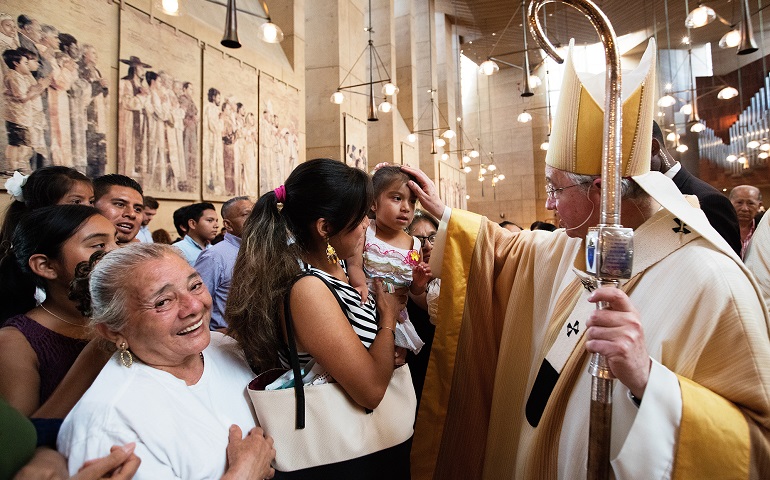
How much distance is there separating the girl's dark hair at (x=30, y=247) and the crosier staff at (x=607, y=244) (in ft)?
6.21

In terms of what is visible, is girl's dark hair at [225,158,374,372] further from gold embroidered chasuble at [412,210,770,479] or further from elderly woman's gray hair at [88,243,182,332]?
gold embroidered chasuble at [412,210,770,479]

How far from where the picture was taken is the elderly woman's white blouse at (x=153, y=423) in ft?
3.75

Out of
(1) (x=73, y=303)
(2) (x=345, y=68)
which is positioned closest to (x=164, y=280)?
(1) (x=73, y=303)

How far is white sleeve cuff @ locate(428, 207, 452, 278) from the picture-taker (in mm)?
2057

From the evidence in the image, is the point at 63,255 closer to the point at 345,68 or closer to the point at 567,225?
the point at 567,225

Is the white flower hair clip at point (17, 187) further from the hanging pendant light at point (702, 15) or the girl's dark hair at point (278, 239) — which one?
the hanging pendant light at point (702, 15)

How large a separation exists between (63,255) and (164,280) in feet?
2.38

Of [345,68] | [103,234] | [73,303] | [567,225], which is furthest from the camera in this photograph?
[345,68]

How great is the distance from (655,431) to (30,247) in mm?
2172

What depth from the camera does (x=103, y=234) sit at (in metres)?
1.88

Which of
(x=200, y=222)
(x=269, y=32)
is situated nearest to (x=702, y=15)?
(x=269, y=32)

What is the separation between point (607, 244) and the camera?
0.93 metres

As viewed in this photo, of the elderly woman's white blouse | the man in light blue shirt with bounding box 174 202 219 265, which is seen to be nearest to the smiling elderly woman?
the elderly woman's white blouse

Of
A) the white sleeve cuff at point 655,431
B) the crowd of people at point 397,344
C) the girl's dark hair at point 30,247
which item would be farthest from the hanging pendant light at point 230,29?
the white sleeve cuff at point 655,431
